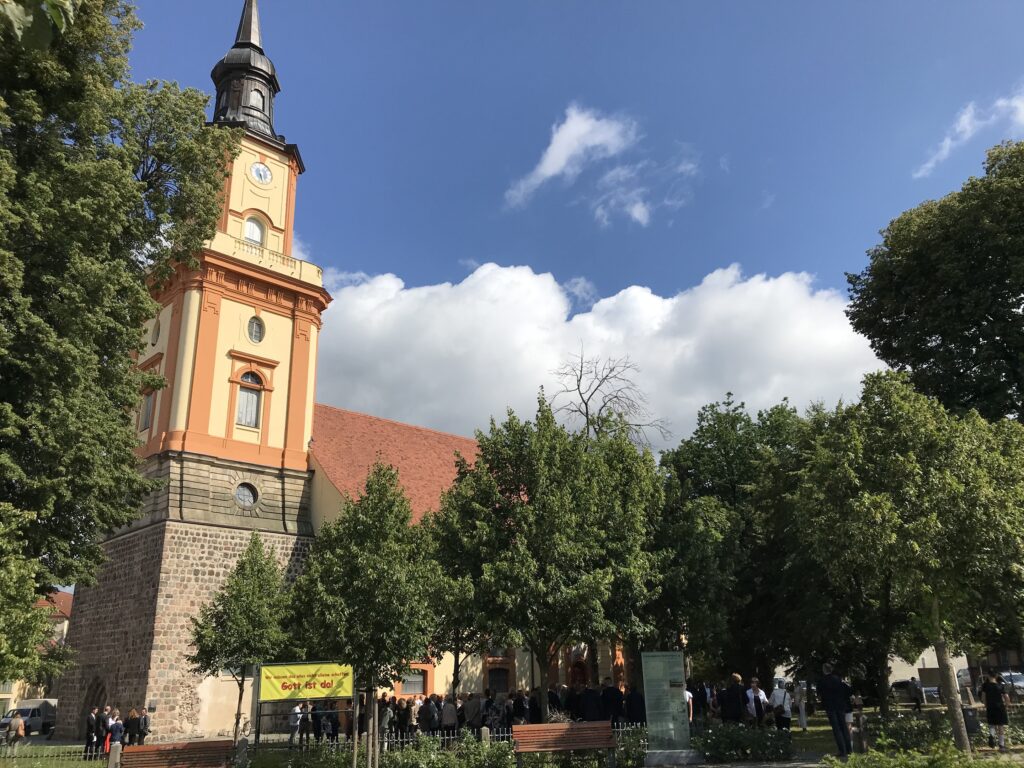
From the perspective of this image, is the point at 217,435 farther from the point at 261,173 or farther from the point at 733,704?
the point at 733,704

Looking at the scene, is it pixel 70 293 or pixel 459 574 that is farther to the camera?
pixel 459 574

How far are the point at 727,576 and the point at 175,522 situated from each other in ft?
53.6

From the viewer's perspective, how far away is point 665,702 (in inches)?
534

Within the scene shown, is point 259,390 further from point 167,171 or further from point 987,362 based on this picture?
point 987,362

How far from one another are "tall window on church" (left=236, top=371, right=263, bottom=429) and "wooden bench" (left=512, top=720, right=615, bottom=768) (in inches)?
656

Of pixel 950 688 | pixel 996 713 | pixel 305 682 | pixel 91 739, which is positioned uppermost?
pixel 305 682

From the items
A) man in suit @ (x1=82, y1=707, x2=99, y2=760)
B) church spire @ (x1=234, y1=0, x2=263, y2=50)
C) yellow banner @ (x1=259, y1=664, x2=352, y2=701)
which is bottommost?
man in suit @ (x1=82, y1=707, x2=99, y2=760)

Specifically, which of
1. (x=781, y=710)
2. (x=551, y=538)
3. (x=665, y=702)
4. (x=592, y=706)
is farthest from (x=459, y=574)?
(x=781, y=710)

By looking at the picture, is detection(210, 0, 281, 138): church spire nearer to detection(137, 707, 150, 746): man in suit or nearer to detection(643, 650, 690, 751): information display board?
detection(137, 707, 150, 746): man in suit

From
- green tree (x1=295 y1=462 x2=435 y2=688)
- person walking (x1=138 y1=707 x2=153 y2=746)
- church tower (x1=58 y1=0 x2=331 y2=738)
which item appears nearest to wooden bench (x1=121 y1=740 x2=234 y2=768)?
green tree (x1=295 y1=462 x2=435 y2=688)

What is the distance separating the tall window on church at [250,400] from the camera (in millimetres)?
26094

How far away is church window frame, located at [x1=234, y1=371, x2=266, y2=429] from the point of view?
85.5 feet

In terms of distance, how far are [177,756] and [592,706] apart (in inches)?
318

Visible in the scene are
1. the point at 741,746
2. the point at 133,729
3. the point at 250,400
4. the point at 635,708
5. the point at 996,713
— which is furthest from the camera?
the point at 250,400
